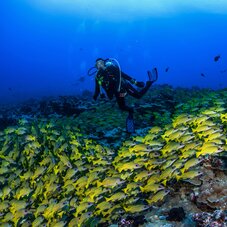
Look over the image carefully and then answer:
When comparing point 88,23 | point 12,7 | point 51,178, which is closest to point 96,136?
point 51,178

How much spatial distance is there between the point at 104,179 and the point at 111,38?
157 m

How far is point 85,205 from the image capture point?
5320 mm

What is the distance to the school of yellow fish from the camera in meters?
5.46

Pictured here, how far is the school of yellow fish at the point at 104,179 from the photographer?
546cm

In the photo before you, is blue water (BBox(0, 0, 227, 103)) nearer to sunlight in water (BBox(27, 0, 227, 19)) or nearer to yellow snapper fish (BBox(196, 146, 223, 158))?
sunlight in water (BBox(27, 0, 227, 19))

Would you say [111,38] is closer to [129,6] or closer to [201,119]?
[129,6]

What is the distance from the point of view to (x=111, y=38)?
15762cm

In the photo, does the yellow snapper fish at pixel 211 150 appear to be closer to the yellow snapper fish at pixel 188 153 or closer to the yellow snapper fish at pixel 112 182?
the yellow snapper fish at pixel 188 153

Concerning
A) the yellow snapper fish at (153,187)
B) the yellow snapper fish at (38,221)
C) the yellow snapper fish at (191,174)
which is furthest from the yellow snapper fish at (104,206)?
the yellow snapper fish at (191,174)

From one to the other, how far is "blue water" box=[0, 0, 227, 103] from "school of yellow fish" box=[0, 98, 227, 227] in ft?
280

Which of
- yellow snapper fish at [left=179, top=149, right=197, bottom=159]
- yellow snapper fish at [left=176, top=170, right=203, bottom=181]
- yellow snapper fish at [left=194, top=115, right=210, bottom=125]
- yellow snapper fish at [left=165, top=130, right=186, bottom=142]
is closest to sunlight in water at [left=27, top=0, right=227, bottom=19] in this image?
yellow snapper fish at [left=194, top=115, right=210, bottom=125]

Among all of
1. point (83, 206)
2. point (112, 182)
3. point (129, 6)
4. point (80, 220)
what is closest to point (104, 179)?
point (112, 182)

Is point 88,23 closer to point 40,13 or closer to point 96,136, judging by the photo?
point 40,13

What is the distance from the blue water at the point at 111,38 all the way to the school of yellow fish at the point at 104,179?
→ 85494 millimetres
